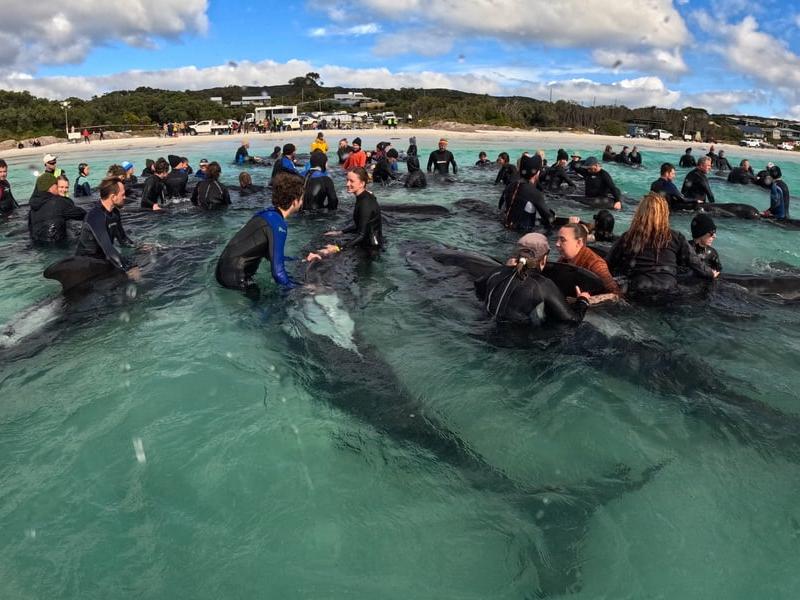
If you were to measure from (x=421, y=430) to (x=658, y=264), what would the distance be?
4.35 meters

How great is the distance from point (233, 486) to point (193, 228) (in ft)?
30.3

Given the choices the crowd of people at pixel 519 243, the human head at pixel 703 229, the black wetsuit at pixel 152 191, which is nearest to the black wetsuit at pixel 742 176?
the crowd of people at pixel 519 243

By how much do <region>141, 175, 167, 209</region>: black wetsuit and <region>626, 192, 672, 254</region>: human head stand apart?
11.3 metres

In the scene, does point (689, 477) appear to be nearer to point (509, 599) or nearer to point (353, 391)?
point (509, 599)

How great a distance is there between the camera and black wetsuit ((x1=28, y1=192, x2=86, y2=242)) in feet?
32.4

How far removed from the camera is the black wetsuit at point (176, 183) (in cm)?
1436

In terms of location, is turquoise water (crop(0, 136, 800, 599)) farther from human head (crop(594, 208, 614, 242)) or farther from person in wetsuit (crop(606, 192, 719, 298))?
human head (crop(594, 208, 614, 242))

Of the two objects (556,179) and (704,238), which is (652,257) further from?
(556,179)

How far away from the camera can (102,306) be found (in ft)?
22.0

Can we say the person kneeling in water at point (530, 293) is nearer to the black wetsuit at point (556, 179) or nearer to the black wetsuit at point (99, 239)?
the black wetsuit at point (99, 239)

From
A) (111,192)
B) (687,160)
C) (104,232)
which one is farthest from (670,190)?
(687,160)

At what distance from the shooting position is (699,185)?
14.3m

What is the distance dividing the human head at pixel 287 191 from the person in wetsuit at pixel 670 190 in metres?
8.09

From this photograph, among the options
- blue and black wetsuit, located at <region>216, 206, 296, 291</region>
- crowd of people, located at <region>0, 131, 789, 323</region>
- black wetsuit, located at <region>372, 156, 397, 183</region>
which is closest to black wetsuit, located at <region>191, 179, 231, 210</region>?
crowd of people, located at <region>0, 131, 789, 323</region>
